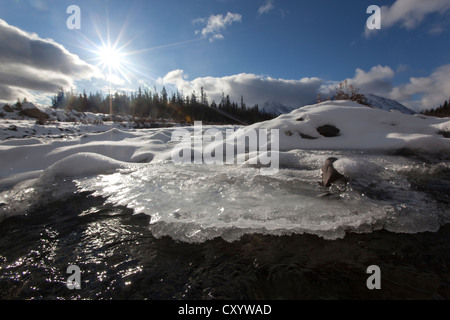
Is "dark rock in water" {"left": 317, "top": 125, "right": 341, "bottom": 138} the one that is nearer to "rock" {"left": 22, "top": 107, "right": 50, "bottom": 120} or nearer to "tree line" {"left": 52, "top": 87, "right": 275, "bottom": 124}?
"rock" {"left": 22, "top": 107, "right": 50, "bottom": 120}

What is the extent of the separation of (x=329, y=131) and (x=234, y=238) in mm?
4184

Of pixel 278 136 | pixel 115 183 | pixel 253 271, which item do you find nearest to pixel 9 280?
pixel 253 271

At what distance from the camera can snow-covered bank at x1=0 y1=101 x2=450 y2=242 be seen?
60.8 inches

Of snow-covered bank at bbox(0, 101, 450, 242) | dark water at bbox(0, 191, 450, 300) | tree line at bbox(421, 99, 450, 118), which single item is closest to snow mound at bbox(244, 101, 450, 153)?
snow-covered bank at bbox(0, 101, 450, 242)

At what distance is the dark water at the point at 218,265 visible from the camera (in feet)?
3.21

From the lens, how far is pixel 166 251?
129cm

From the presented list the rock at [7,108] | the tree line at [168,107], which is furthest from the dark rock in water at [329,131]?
the tree line at [168,107]

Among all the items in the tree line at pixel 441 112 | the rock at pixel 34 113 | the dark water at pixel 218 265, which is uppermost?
the tree line at pixel 441 112

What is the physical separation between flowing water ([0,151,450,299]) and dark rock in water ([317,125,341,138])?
2152 mm

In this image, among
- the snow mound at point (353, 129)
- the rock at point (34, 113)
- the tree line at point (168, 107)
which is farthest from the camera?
the tree line at point (168, 107)

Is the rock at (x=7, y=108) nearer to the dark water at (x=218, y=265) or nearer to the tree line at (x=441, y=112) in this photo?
the dark water at (x=218, y=265)

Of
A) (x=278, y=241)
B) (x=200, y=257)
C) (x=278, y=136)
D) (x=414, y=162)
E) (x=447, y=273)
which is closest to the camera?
(x=447, y=273)
